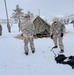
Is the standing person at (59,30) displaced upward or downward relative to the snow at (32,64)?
upward

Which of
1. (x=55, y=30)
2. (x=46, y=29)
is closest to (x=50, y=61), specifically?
(x=55, y=30)

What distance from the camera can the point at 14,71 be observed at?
7.63 meters

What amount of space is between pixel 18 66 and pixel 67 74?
1999 millimetres

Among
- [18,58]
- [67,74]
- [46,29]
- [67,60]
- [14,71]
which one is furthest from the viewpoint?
[46,29]

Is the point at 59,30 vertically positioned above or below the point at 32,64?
above

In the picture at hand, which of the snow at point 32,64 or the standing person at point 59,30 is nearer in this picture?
the snow at point 32,64

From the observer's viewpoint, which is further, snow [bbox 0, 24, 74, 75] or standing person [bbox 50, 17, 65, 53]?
standing person [bbox 50, 17, 65, 53]

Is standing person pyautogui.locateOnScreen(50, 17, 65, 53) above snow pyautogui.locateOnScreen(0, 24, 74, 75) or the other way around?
above

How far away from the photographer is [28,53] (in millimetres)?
9953

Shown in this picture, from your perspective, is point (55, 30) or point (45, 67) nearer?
point (45, 67)

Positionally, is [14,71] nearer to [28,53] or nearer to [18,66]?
[18,66]

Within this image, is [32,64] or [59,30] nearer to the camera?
[32,64]

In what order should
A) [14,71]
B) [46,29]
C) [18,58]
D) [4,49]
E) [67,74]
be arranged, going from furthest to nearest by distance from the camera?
[46,29] < [4,49] < [18,58] < [14,71] < [67,74]

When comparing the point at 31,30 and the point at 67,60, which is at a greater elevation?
the point at 31,30
